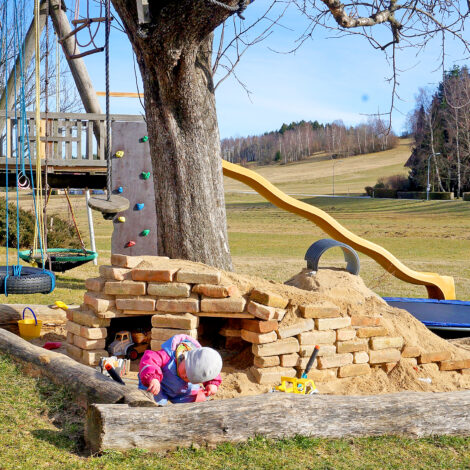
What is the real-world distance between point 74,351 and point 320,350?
2.19 m

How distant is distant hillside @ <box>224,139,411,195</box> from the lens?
70.1m

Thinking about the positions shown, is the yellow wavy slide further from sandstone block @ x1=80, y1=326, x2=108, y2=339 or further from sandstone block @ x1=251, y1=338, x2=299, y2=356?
sandstone block @ x1=251, y1=338, x2=299, y2=356

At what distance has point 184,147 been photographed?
19.9 ft

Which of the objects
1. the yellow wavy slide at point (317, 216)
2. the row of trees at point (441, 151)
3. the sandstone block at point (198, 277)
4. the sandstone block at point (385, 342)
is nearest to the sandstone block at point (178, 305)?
the sandstone block at point (198, 277)

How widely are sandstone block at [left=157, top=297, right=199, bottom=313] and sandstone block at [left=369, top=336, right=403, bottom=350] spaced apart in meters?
1.61

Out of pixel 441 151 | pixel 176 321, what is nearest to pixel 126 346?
pixel 176 321

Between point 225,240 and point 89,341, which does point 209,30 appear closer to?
point 225,240

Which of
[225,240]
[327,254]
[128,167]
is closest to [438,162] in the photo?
[327,254]

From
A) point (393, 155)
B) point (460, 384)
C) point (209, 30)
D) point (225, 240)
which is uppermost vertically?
point (393, 155)

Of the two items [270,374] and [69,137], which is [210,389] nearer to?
[270,374]

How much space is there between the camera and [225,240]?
627 centimetres

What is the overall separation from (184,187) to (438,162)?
45367mm

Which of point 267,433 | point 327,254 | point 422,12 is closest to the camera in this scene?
point 267,433

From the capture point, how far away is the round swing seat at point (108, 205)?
5530 millimetres
